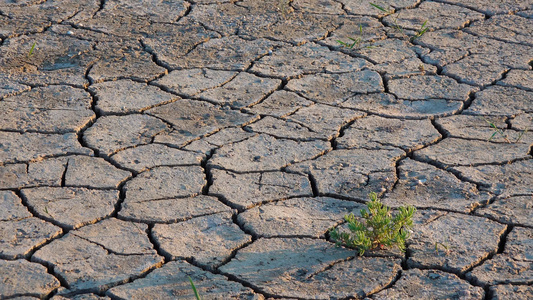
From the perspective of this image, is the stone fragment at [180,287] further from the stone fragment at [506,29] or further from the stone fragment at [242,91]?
the stone fragment at [506,29]

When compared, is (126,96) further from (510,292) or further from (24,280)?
(510,292)

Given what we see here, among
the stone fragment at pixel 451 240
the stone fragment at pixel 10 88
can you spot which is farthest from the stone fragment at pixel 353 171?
the stone fragment at pixel 10 88

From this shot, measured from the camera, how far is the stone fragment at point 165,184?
3.62m

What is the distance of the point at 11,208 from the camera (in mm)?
3477

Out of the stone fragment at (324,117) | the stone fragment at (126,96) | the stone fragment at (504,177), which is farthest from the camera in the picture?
the stone fragment at (126,96)

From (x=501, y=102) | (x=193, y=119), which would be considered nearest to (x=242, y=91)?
(x=193, y=119)

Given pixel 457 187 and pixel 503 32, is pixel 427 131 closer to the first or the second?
pixel 457 187

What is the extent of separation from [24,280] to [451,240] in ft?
6.04

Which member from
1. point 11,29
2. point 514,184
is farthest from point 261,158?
point 11,29

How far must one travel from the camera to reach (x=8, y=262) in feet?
10.1

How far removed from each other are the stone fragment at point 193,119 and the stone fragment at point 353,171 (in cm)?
62

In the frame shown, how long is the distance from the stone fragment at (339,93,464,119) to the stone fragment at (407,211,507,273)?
1.11 m

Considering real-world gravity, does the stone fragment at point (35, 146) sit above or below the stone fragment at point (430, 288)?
below

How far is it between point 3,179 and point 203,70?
5.49ft
